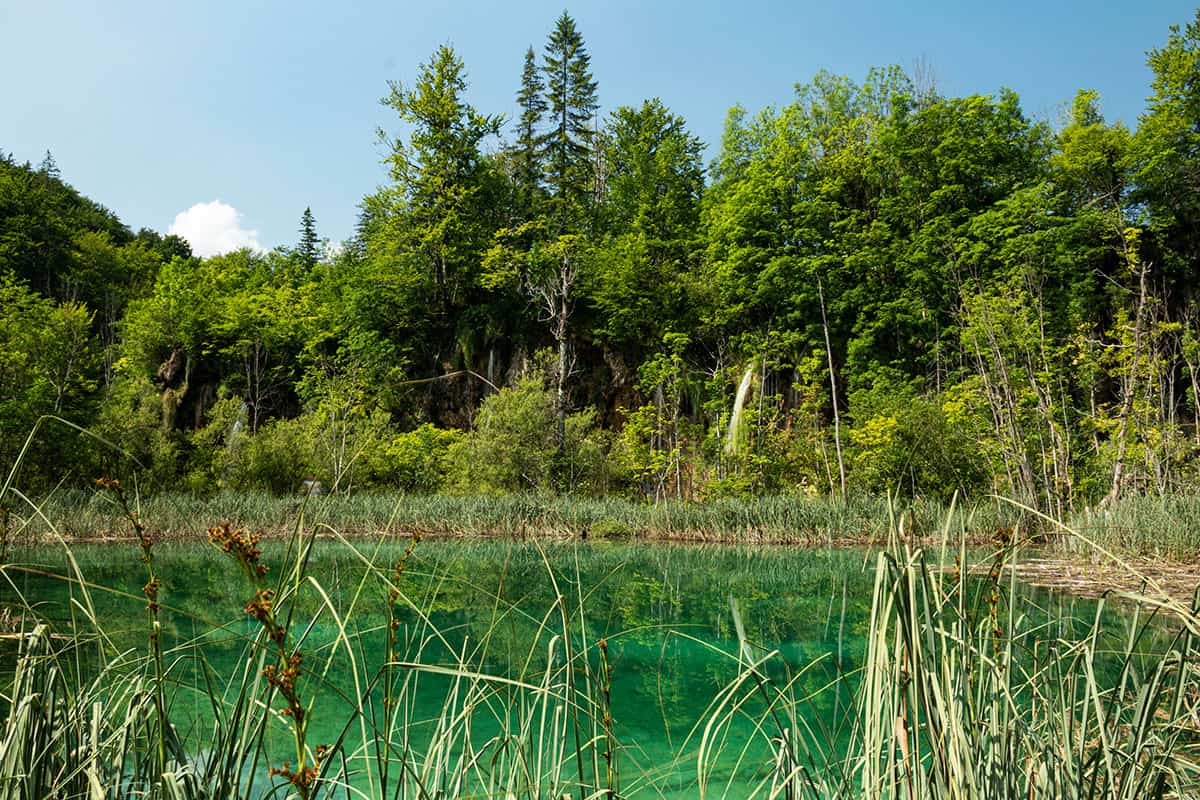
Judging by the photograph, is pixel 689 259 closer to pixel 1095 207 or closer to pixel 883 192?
pixel 883 192

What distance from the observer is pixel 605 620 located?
20.2 ft

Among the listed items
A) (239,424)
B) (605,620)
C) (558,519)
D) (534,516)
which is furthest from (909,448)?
(239,424)

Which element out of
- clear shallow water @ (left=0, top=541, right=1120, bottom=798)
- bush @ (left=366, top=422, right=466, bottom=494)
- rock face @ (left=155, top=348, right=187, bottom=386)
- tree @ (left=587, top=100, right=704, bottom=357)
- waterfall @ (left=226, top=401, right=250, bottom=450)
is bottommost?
clear shallow water @ (left=0, top=541, right=1120, bottom=798)

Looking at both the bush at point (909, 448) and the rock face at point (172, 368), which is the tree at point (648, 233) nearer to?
the bush at point (909, 448)

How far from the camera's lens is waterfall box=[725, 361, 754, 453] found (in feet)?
59.3

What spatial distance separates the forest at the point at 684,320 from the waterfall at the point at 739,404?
0.48ft

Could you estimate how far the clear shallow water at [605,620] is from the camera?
2430mm

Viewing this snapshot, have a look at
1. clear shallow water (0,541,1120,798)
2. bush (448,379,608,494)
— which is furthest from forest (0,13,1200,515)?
clear shallow water (0,541,1120,798)

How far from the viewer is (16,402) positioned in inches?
532

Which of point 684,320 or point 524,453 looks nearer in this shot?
point 524,453

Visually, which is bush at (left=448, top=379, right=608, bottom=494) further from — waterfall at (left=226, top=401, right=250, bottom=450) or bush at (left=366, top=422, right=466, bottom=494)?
waterfall at (left=226, top=401, right=250, bottom=450)

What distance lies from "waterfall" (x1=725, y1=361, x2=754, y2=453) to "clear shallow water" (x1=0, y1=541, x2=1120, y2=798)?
265 inches

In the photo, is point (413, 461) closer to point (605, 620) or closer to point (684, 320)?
point (684, 320)

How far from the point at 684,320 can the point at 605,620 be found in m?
16.1
